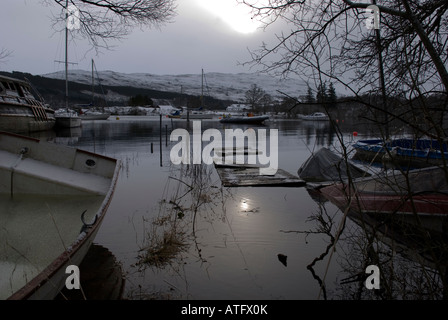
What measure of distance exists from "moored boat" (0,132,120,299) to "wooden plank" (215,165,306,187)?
3673 millimetres

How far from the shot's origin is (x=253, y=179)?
34.9 feet

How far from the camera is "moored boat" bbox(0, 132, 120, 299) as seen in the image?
3.75m

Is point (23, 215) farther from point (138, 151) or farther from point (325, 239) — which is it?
point (138, 151)

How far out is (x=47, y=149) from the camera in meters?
8.36

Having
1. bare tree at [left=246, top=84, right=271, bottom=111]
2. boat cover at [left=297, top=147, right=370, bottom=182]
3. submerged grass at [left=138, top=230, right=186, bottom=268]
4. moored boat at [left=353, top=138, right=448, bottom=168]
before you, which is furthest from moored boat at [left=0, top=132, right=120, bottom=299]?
bare tree at [left=246, top=84, right=271, bottom=111]

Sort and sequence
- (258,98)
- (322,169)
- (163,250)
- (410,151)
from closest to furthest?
(163,250)
(410,151)
(322,169)
(258,98)

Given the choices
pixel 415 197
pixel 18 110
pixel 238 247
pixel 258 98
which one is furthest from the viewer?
pixel 258 98

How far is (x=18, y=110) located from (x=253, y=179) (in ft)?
63.5

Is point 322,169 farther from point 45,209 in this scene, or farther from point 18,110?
point 18,110

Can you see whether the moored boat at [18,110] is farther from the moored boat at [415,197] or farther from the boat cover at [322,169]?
the moored boat at [415,197]

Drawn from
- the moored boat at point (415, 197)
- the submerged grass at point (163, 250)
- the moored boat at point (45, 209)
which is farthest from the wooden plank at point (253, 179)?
the submerged grass at point (163, 250)

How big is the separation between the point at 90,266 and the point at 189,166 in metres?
8.02

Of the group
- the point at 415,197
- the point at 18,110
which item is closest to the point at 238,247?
the point at 415,197

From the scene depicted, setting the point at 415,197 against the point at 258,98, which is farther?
the point at 258,98
